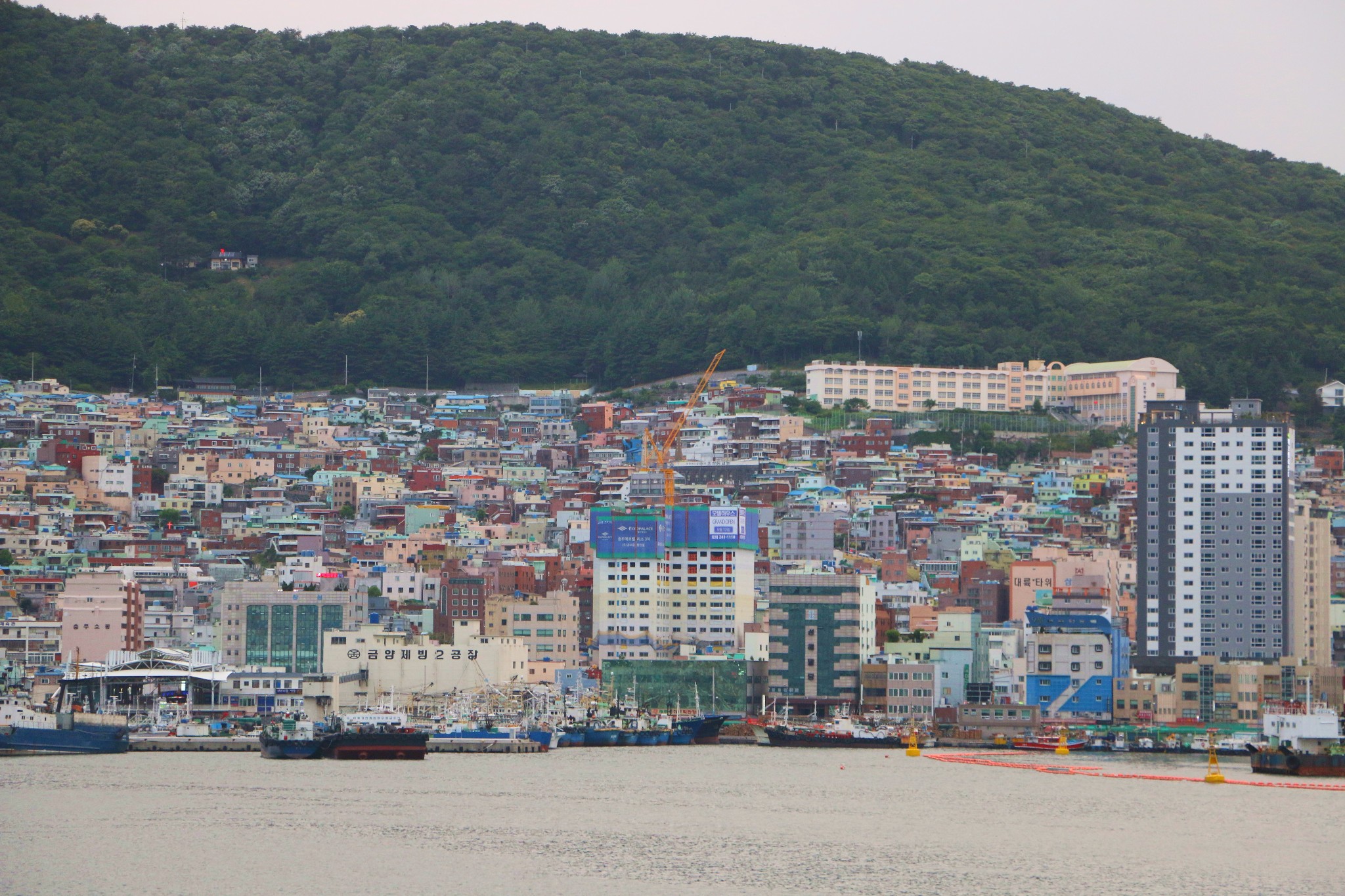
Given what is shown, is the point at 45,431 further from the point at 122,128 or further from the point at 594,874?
the point at 594,874

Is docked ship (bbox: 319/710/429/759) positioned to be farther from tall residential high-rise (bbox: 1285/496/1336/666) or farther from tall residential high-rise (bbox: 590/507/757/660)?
tall residential high-rise (bbox: 1285/496/1336/666)

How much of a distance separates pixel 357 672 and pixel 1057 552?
3843 centimetres

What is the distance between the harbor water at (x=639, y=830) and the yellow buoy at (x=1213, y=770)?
0.61m

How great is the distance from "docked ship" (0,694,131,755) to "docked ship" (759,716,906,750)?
21.0 m

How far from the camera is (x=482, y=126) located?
177m

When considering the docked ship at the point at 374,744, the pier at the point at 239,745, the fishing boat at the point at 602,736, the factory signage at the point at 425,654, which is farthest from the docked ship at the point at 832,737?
the docked ship at the point at 374,744

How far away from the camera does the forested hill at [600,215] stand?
152m

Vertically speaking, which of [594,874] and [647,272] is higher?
[647,272]

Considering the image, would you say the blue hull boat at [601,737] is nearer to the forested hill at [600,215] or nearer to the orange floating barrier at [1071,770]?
the orange floating barrier at [1071,770]

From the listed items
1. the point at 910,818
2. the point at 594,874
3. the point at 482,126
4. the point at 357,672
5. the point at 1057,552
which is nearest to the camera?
the point at 594,874

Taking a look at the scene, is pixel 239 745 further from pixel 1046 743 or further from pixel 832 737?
pixel 1046 743

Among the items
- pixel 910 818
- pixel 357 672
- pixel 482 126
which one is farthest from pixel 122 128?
pixel 910 818

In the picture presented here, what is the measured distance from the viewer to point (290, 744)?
77188mm

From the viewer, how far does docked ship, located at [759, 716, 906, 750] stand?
84.9 meters
